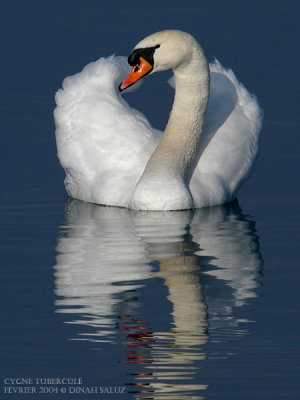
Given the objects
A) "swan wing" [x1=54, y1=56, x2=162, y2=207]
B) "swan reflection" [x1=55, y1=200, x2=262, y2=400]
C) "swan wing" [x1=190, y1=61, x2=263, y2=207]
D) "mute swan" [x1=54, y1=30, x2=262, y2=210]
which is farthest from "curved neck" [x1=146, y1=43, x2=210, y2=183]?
"swan reflection" [x1=55, y1=200, x2=262, y2=400]

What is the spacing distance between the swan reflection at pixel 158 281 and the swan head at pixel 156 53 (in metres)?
1.57

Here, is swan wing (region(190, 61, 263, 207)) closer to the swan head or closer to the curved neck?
the curved neck

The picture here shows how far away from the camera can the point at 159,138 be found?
632 inches

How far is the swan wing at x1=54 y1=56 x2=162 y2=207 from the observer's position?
50.7 ft

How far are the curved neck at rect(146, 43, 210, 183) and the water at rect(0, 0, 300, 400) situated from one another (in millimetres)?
642

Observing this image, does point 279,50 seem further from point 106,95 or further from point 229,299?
point 229,299

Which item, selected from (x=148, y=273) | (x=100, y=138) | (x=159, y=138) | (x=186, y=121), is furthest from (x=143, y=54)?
(x=148, y=273)

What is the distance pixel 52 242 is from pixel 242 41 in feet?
32.7

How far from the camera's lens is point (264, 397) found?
372 inches

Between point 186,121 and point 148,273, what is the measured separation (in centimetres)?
359

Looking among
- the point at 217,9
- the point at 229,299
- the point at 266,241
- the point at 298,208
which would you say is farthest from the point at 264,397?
the point at 217,9

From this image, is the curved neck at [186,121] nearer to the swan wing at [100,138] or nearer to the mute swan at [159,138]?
the mute swan at [159,138]

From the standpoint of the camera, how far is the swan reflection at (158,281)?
10.2 m

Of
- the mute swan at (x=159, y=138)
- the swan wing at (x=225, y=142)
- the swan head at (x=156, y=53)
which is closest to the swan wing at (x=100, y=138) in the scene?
the mute swan at (x=159, y=138)
